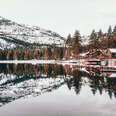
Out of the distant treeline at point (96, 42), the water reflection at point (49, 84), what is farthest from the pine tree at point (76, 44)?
the water reflection at point (49, 84)

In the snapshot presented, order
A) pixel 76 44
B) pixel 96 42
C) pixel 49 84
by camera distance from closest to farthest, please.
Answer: pixel 49 84 < pixel 96 42 < pixel 76 44

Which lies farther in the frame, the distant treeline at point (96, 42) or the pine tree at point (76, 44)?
the pine tree at point (76, 44)

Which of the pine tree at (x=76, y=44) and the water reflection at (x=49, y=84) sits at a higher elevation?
the pine tree at (x=76, y=44)

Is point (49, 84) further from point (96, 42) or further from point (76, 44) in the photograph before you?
point (76, 44)

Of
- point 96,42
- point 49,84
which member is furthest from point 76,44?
point 49,84

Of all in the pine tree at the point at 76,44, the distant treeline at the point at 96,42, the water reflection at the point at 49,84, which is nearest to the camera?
the water reflection at the point at 49,84

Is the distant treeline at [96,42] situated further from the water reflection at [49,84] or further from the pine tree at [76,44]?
the water reflection at [49,84]

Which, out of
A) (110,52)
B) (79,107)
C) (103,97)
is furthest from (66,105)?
(110,52)

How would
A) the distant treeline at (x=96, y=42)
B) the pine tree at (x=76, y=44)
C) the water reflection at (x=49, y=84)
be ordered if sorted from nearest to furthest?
the water reflection at (x=49, y=84) → the distant treeline at (x=96, y=42) → the pine tree at (x=76, y=44)

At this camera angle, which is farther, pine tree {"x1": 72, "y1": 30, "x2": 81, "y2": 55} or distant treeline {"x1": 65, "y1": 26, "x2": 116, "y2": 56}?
pine tree {"x1": 72, "y1": 30, "x2": 81, "y2": 55}

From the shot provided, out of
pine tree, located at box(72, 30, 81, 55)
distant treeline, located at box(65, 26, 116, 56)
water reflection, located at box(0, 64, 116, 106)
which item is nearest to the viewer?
water reflection, located at box(0, 64, 116, 106)

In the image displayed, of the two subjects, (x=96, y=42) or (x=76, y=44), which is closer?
(x=96, y=42)

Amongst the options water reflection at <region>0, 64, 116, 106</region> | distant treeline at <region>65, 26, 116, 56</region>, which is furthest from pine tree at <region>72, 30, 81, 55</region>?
water reflection at <region>0, 64, 116, 106</region>

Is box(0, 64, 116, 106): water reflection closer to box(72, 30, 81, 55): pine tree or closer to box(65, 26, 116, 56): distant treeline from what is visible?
box(65, 26, 116, 56): distant treeline
